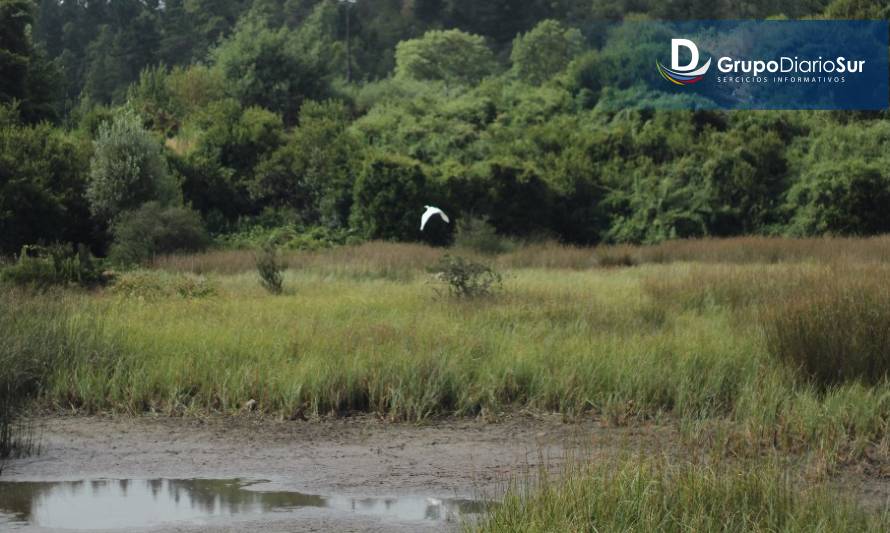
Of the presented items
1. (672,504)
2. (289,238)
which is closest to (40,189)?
(289,238)

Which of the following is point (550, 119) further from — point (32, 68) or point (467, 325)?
point (467, 325)

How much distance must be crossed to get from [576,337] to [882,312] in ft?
11.0

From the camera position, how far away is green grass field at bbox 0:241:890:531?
28.0 ft

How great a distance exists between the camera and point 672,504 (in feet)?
21.4

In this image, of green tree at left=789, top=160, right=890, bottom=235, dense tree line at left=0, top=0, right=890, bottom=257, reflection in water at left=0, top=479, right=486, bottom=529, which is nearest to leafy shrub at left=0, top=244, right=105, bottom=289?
dense tree line at left=0, top=0, right=890, bottom=257

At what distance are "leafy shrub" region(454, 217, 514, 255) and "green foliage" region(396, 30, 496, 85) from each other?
33.1 m

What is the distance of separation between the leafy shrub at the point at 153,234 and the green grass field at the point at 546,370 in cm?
1191

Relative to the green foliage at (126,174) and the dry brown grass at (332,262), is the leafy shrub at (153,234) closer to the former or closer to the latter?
the dry brown grass at (332,262)

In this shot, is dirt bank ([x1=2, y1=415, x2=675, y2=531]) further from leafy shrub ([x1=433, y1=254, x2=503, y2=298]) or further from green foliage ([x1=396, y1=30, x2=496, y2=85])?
green foliage ([x1=396, y1=30, x2=496, y2=85])

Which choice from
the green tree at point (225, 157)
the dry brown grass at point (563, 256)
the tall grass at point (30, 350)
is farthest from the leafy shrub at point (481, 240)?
the tall grass at point (30, 350)

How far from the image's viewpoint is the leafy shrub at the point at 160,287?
19.1 metres

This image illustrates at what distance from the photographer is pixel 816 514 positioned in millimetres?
6367

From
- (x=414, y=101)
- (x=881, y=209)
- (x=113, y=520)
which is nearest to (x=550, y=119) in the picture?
(x=414, y=101)

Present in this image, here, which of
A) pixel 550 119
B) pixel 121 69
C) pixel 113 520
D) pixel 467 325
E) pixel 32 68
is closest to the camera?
pixel 113 520
